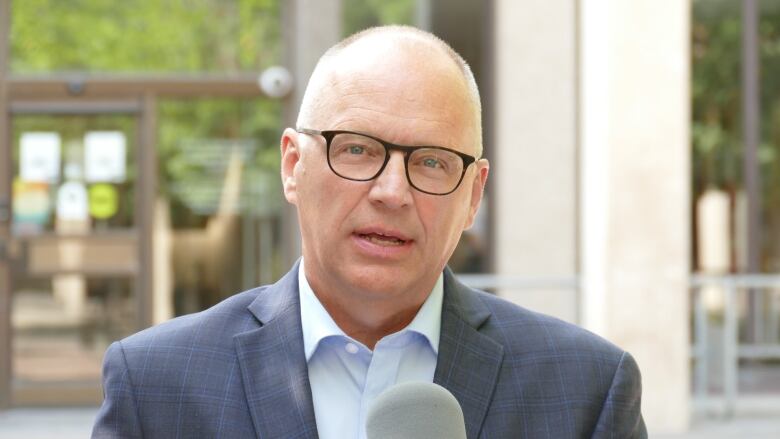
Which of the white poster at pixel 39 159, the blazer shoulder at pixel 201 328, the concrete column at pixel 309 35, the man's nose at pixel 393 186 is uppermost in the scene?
the concrete column at pixel 309 35

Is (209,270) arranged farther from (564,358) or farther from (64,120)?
(564,358)

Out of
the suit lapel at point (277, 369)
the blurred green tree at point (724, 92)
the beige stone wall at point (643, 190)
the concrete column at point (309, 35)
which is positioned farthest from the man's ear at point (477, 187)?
the blurred green tree at point (724, 92)

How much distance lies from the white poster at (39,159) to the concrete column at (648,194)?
4181mm

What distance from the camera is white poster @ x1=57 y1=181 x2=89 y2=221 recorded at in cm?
1064

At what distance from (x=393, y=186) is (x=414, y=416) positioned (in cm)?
38

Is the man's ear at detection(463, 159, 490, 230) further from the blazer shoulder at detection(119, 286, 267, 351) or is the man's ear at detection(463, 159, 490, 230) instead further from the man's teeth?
the blazer shoulder at detection(119, 286, 267, 351)

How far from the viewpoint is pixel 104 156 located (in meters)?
10.7

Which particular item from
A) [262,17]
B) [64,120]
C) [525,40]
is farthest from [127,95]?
[525,40]

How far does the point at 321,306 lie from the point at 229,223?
8.61 metres

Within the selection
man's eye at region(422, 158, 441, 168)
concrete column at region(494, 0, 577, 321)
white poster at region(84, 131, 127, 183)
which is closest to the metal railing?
concrete column at region(494, 0, 577, 321)

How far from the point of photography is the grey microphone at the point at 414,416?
75.5 inches

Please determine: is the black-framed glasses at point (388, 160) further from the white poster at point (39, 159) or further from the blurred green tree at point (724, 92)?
the blurred green tree at point (724, 92)

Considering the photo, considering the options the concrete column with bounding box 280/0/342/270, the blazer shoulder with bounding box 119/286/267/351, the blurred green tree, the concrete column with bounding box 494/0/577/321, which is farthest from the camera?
the blurred green tree

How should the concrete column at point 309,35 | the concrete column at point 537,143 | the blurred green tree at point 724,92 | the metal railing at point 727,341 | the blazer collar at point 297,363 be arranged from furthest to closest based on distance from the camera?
1. the blurred green tree at point 724,92
2. the concrete column at point 537,143
3. the concrete column at point 309,35
4. the metal railing at point 727,341
5. the blazer collar at point 297,363
